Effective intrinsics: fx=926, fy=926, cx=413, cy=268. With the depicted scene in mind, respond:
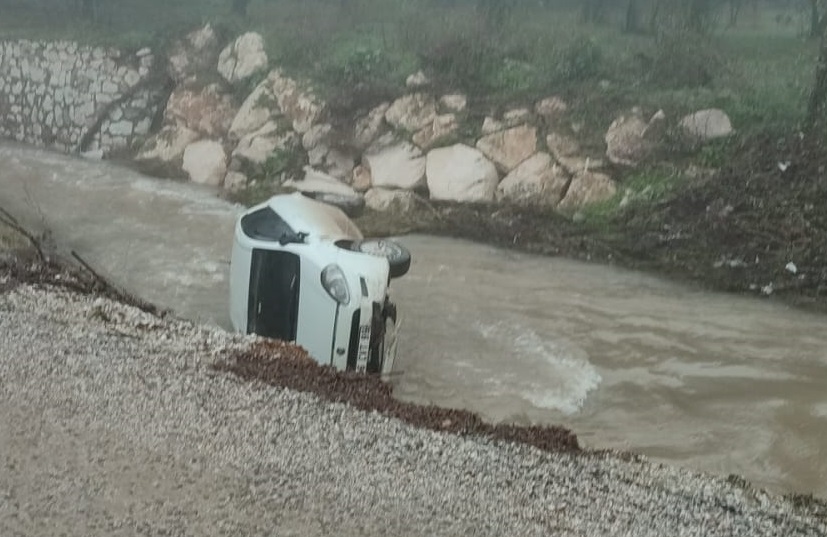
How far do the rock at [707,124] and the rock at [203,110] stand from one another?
582 centimetres

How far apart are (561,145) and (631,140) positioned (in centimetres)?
Answer: 77

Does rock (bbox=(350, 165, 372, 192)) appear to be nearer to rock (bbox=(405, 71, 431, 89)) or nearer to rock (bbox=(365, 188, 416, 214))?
rock (bbox=(365, 188, 416, 214))

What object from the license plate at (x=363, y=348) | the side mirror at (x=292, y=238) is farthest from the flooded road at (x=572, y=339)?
the side mirror at (x=292, y=238)

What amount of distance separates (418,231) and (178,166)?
378cm

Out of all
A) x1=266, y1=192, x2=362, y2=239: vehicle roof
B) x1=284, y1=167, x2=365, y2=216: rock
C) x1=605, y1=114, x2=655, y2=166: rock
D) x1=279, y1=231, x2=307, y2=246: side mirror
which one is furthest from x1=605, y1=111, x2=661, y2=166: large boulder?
x1=279, y1=231, x2=307, y2=246: side mirror

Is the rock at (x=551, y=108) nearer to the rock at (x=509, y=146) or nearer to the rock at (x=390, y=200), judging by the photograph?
the rock at (x=509, y=146)

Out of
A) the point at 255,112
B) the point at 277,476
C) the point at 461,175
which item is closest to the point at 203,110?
the point at 255,112

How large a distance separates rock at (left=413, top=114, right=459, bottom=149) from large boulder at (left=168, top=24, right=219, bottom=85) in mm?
3659

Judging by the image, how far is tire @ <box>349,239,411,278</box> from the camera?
6.07 meters

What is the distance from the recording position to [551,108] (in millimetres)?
10617

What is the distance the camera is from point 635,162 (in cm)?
995

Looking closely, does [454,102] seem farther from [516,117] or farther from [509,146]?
[509,146]

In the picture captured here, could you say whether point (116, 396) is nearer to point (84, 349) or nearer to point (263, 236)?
point (84, 349)

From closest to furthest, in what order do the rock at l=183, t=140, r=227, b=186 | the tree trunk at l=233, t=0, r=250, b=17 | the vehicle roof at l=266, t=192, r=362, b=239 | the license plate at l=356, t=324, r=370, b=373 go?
1. the license plate at l=356, t=324, r=370, b=373
2. the vehicle roof at l=266, t=192, r=362, b=239
3. the rock at l=183, t=140, r=227, b=186
4. the tree trunk at l=233, t=0, r=250, b=17
